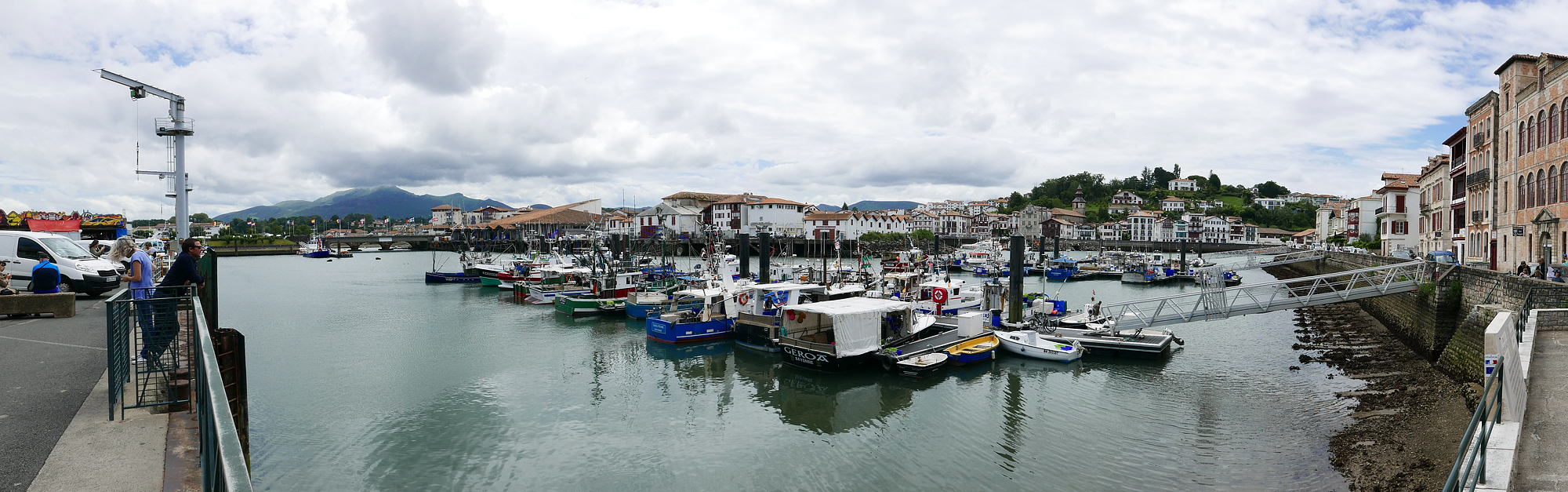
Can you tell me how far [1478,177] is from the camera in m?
30.7

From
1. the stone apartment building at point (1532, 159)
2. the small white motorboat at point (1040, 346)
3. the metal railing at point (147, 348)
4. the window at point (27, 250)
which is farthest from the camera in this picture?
the stone apartment building at point (1532, 159)

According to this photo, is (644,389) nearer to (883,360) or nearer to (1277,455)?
(883,360)

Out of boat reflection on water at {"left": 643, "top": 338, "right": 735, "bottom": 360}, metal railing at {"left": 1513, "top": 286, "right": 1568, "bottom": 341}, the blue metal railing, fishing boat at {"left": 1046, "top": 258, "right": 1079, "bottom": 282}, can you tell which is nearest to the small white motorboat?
boat reflection on water at {"left": 643, "top": 338, "right": 735, "bottom": 360}

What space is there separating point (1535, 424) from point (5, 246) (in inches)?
961

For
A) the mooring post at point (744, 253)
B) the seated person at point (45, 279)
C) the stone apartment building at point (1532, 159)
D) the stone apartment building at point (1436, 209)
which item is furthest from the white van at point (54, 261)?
the stone apartment building at point (1436, 209)

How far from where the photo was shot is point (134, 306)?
595 cm

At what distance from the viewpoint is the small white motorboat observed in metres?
21.9

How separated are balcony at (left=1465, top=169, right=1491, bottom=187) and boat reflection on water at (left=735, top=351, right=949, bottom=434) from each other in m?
26.9

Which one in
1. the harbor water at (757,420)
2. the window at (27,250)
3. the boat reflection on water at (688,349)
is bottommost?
the harbor water at (757,420)

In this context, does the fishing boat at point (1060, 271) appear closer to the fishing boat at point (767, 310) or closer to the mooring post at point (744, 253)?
the mooring post at point (744, 253)

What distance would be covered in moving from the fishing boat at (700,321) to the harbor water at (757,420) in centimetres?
52

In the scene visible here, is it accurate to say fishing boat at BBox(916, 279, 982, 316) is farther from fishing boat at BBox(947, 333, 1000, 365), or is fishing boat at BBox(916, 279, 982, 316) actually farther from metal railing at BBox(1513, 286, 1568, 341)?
metal railing at BBox(1513, 286, 1568, 341)

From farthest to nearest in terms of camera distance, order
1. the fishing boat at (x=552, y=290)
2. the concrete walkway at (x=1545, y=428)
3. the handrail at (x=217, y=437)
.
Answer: the fishing boat at (x=552, y=290), the concrete walkway at (x=1545, y=428), the handrail at (x=217, y=437)

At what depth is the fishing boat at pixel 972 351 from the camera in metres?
21.2
